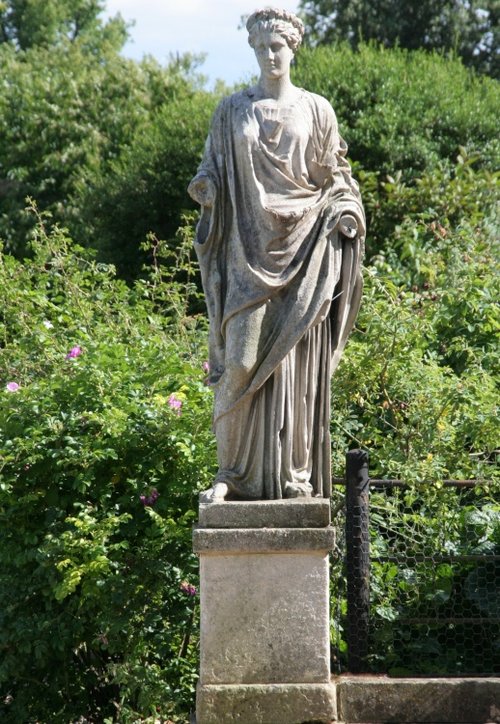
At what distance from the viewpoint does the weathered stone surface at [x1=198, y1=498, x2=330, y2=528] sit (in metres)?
5.46

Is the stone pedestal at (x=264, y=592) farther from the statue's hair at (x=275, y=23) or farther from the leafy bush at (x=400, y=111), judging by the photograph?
the leafy bush at (x=400, y=111)

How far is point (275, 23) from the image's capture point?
5.70 metres

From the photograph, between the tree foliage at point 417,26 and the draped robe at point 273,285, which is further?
the tree foliage at point 417,26

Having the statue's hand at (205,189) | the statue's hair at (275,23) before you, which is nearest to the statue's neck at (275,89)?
the statue's hair at (275,23)

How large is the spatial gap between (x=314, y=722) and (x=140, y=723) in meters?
1.65

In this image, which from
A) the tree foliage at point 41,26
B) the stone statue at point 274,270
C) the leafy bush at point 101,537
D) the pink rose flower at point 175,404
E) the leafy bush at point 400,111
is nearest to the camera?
the stone statue at point 274,270

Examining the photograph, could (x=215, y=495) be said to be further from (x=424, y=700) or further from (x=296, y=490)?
(x=424, y=700)

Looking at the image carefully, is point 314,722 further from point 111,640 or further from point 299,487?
point 111,640

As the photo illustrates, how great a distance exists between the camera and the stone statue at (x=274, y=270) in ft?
18.3

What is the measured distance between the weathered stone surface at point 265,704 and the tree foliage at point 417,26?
1983 centimetres

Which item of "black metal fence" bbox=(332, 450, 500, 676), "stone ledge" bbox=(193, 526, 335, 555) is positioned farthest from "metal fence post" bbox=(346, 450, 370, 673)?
"stone ledge" bbox=(193, 526, 335, 555)

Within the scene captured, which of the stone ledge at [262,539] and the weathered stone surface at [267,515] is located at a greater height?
the weathered stone surface at [267,515]

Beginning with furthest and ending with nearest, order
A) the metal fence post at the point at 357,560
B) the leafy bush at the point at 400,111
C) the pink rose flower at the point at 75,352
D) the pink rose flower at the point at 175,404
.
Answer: the leafy bush at the point at 400,111, the pink rose flower at the point at 75,352, the pink rose flower at the point at 175,404, the metal fence post at the point at 357,560

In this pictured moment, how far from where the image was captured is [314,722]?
539 centimetres
